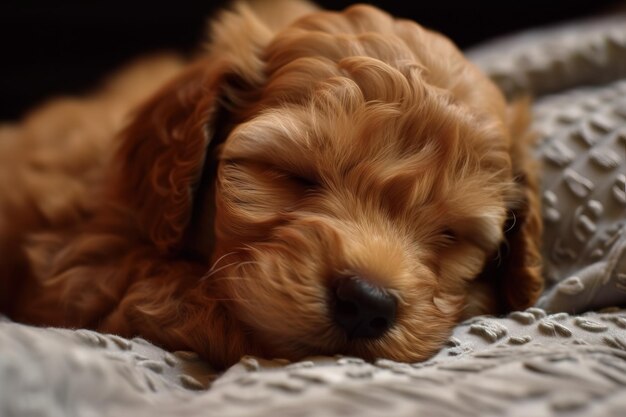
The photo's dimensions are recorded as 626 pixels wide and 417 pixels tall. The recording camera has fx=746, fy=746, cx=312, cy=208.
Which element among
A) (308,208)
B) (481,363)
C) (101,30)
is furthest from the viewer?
(101,30)

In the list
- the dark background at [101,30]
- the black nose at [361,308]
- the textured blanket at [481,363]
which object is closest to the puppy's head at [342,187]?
the black nose at [361,308]

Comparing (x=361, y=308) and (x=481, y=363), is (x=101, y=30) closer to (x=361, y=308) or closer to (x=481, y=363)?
(x=361, y=308)

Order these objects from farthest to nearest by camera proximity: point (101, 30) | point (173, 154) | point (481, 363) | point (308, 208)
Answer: point (101, 30), point (173, 154), point (308, 208), point (481, 363)

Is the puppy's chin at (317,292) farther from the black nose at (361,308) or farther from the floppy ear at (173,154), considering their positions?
the floppy ear at (173,154)

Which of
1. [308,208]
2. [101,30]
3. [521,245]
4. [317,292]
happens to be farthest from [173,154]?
[101,30]

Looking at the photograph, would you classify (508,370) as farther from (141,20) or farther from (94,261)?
(141,20)

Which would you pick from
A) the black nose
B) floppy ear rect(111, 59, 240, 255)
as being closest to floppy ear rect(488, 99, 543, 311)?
the black nose

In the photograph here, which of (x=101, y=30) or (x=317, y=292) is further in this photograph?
(x=101, y=30)

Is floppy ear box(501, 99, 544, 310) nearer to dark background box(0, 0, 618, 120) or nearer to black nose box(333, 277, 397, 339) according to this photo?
black nose box(333, 277, 397, 339)

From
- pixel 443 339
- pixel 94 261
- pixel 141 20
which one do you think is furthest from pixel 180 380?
pixel 141 20
